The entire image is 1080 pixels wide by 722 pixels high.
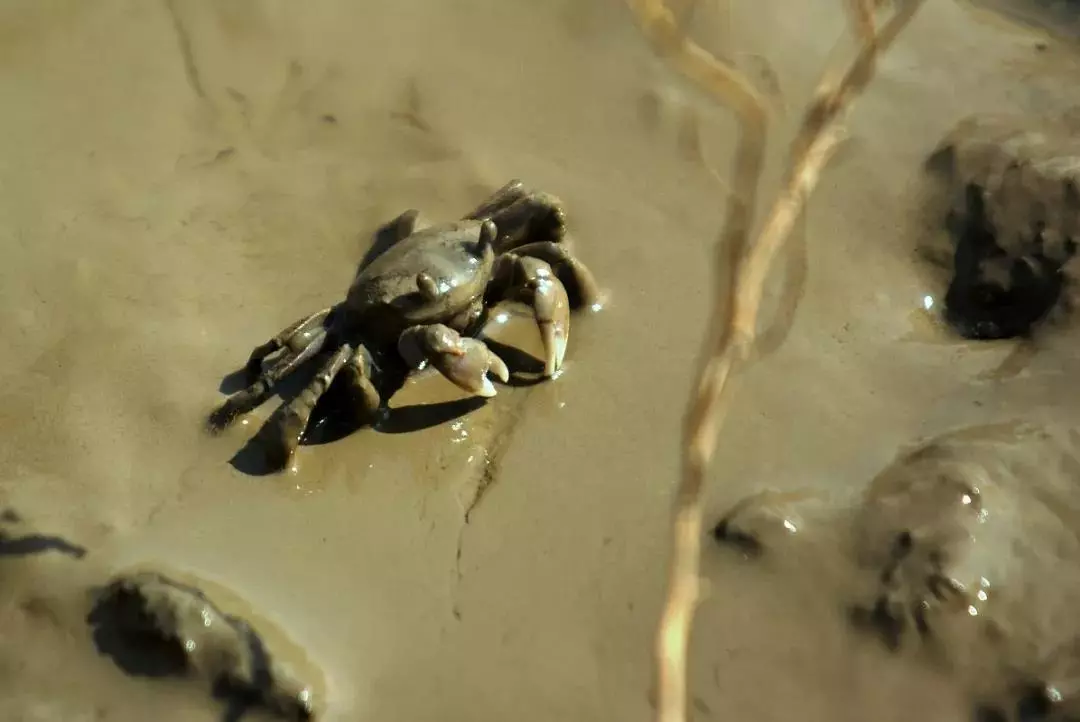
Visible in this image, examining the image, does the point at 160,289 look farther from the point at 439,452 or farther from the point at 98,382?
the point at 439,452

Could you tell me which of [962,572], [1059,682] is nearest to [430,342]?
[962,572]

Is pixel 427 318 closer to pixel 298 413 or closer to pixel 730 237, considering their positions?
pixel 298 413

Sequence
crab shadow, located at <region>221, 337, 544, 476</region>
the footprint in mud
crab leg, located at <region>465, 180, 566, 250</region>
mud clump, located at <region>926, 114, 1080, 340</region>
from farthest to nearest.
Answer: crab leg, located at <region>465, 180, 566, 250</region> < mud clump, located at <region>926, 114, 1080, 340</region> < crab shadow, located at <region>221, 337, 544, 476</region> < the footprint in mud

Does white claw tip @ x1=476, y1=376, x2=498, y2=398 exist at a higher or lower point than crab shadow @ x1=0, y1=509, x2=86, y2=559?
higher

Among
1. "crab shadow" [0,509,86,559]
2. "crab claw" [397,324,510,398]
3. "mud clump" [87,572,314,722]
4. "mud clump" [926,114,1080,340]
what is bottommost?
"crab shadow" [0,509,86,559]

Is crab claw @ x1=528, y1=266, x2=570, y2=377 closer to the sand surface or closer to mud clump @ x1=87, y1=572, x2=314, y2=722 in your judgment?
the sand surface

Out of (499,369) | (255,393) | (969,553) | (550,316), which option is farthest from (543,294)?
(969,553)

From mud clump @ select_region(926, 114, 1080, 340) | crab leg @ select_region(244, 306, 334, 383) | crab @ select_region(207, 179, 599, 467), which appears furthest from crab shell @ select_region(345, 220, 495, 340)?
mud clump @ select_region(926, 114, 1080, 340)

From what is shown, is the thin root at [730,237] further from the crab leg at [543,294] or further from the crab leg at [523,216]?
the crab leg at [523,216]
